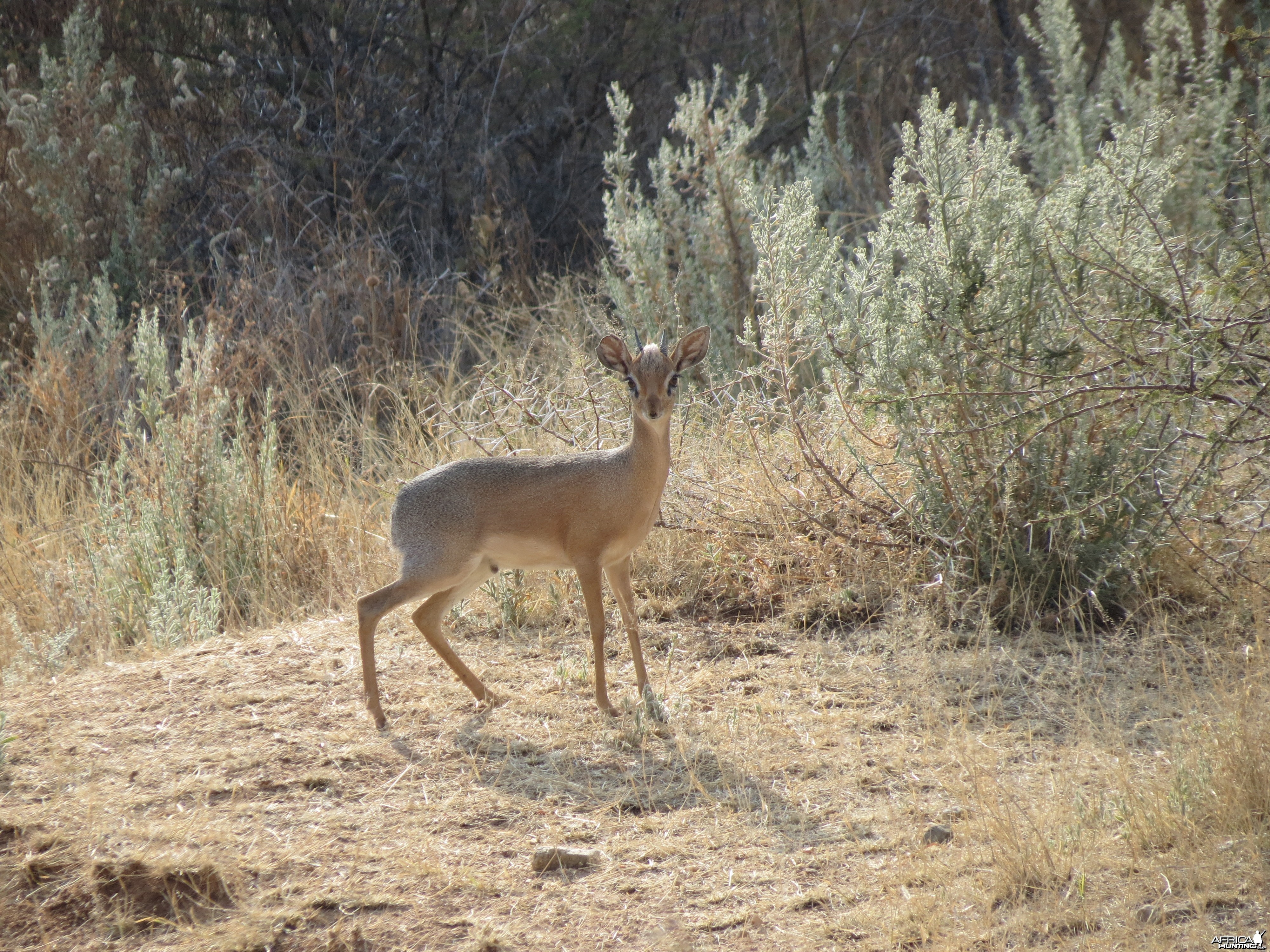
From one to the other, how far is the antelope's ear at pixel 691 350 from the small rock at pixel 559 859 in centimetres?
190

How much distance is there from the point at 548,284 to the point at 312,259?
1921mm

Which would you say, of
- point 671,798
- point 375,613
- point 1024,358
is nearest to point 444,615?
point 375,613

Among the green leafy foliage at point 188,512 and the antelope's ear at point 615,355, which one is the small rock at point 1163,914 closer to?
the antelope's ear at point 615,355

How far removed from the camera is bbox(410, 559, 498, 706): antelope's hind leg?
14.9 ft

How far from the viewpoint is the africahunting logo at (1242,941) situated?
2.66 meters

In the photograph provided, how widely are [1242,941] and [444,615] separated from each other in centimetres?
305

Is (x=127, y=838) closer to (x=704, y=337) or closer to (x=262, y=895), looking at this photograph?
(x=262, y=895)

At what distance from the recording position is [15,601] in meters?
6.27

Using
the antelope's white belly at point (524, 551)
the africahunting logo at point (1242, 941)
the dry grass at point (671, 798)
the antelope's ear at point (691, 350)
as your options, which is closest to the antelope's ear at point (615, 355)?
the antelope's ear at point (691, 350)

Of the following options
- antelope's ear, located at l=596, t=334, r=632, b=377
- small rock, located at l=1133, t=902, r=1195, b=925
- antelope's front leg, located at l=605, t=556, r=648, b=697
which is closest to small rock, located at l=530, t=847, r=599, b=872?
antelope's front leg, located at l=605, t=556, r=648, b=697

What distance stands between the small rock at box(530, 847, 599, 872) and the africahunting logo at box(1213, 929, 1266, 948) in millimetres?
1599

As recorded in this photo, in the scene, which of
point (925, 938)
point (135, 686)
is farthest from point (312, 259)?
point (925, 938)

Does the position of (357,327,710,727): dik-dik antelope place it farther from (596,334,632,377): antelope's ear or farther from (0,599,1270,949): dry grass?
(0,599,1270,949): dry grass

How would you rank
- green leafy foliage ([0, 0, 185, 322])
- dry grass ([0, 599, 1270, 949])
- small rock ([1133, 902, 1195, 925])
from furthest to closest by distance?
green leafy foliage ([0, 0, 185, 322]) < dry grass ([0, 599, 1270, 949]) < small rock ([1133, 902, 1195, 925])
